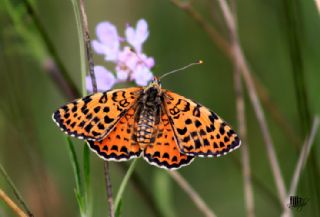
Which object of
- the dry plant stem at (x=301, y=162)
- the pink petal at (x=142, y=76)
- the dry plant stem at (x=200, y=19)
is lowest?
the dry plant stem at (x=301, y=162)

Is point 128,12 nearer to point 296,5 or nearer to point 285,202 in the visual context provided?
point 296,5

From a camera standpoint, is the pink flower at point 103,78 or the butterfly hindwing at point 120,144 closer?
the butterfly hindwing at point 120,144

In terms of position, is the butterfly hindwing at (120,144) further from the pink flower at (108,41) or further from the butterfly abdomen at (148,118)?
the pink flower at (108,41)

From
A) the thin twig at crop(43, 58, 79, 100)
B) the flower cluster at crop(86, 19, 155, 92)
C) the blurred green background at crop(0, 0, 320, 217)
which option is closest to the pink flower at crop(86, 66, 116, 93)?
the flower cluster at crop(86, 19, 155, 92)

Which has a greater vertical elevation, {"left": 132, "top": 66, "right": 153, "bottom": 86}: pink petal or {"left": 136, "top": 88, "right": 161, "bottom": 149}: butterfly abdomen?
{"left": 132, "top": 66, "right": 153, "bottom": 86}: pink petal

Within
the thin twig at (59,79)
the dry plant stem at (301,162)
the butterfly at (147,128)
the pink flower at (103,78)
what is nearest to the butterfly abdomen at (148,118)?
the butterfly at (147,128)

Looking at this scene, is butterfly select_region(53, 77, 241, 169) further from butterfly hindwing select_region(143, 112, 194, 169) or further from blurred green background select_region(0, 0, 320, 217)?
blurred green background select_region(0, 0, 320, 217)

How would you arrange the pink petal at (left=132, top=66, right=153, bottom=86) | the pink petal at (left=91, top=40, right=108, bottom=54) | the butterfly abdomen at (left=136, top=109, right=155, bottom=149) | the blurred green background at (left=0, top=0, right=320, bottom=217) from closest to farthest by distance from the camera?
the butterfly abdomen at (left=136, top=109, right=155, bottom=149)
the pink petal at (left=132, top=66, right=153, bottom=86)
the pink petal at (left=91, top=40, right=108, bottom=54)
the blurred green background at (left=0, top=0, right=320, bottom=217)
